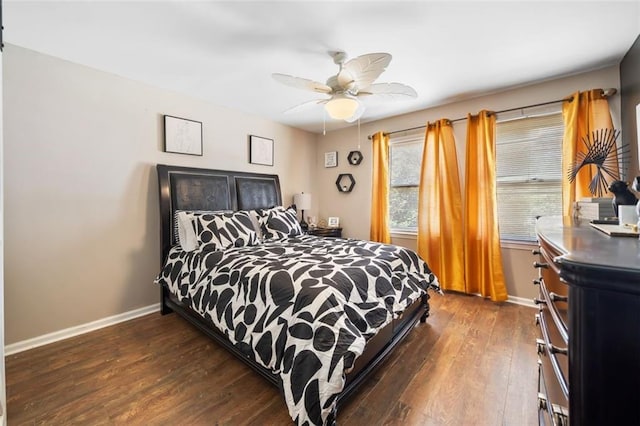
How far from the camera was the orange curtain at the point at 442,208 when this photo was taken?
3.26 metres

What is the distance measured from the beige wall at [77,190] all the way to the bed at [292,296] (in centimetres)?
28

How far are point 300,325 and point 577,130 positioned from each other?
125 inches

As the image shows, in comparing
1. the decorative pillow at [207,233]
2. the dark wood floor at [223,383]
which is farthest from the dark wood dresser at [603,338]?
the decorative pillow at [207,233]

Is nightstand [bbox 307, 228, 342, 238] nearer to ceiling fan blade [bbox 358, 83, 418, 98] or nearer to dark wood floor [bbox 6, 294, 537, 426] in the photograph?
dark wood floor [bbox 6, 294, 537, 426]

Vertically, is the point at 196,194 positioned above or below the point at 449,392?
above

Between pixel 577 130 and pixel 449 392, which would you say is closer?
pixel 449 392

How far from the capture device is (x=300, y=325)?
1.43m

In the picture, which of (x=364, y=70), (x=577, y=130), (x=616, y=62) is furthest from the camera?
(x=577, y=130)

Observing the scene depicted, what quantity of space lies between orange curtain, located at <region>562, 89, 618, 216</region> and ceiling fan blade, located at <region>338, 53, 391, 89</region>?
6.91 feet

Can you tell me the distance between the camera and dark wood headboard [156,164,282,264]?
9.16 feet

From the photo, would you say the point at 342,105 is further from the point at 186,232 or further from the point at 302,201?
the point at 302,201

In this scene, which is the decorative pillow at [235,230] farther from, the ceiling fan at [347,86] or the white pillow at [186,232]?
the ceiling fan at [347,86]

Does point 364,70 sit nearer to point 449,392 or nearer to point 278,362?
point 278,362

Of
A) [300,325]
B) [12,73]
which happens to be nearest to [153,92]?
[12,73]
